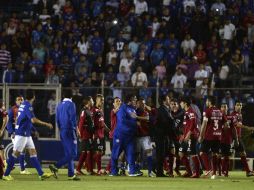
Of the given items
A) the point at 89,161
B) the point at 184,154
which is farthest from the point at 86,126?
the point at 184,154

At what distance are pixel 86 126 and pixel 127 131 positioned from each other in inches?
73.0

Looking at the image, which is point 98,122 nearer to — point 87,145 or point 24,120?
point 87,145

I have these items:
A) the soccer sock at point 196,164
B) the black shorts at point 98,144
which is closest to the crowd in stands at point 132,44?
the black shorts at point 98,144

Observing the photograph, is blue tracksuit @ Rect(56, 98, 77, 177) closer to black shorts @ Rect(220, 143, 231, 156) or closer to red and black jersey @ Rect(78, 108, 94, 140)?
red and black jersey @ Rect(78, 108, 94, 140)

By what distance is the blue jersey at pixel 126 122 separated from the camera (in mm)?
27516

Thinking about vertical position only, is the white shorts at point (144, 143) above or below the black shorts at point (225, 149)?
→ above

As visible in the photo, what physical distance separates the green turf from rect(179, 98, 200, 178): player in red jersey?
34.0 inches

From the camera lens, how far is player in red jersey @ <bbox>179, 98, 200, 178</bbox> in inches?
1077

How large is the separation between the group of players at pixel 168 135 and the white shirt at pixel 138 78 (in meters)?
6.33

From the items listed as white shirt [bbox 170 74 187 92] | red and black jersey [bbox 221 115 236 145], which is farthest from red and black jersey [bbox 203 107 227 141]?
white shirt [bbox 170 74 187 92]

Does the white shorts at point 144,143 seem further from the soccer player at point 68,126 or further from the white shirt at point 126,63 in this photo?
the white shirt at point 126,63

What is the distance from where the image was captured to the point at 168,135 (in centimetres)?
2766

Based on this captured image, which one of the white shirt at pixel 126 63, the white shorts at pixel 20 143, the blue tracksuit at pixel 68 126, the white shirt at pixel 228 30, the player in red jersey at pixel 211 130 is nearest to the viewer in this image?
the blue tracksuit at pixel 68 126

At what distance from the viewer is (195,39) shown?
1515 inches
